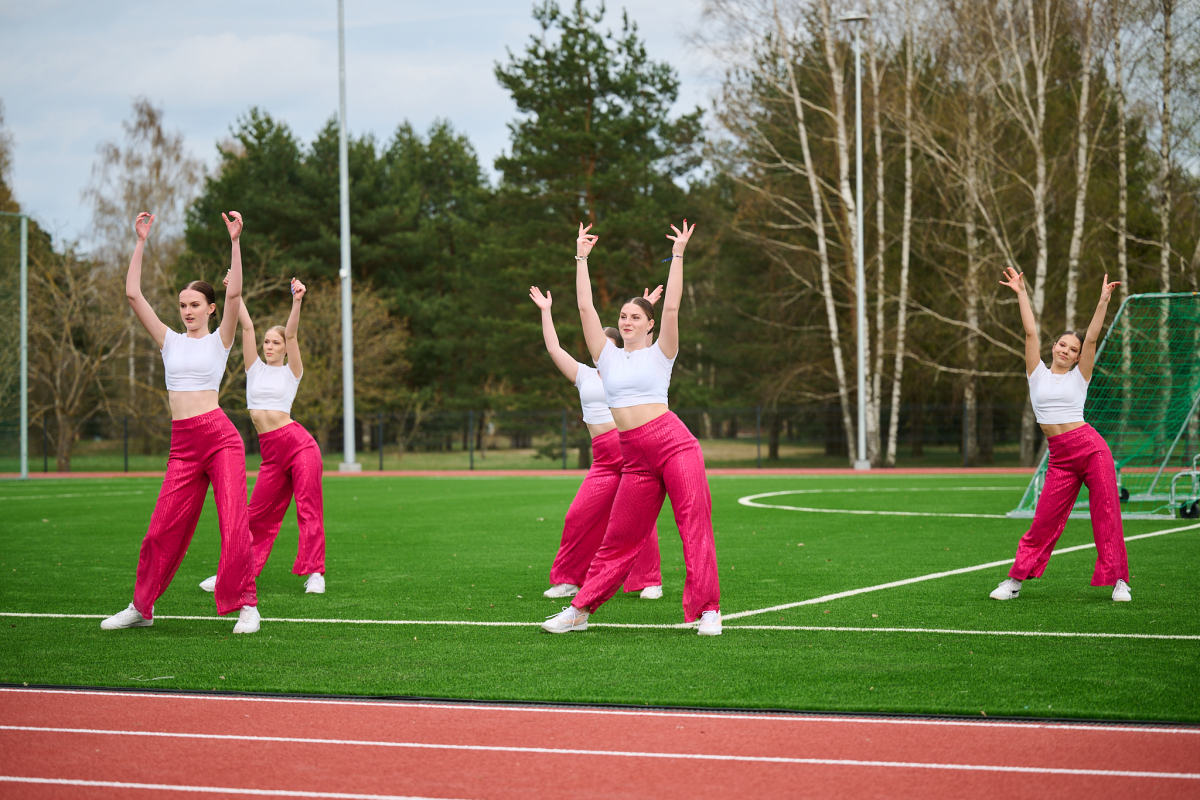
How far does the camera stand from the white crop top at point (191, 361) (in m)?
6.93

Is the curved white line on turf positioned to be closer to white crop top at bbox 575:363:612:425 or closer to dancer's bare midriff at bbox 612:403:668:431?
A: white crop top at bbox 575:363:612:425

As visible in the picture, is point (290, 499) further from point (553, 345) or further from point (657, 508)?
point (657, 508)

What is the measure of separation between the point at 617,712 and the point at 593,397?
387 centimetres

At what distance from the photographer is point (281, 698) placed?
524 centimetres

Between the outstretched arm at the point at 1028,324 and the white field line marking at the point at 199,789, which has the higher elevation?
the outstretched arm at the point at 1028,324

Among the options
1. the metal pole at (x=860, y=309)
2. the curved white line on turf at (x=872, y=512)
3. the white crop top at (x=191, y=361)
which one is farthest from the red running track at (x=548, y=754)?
the metal pole at (x=860, y=309)

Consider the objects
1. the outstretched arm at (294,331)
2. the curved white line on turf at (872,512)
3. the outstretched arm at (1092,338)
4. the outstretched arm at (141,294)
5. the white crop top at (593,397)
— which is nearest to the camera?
the outstretched arm at (141,294)

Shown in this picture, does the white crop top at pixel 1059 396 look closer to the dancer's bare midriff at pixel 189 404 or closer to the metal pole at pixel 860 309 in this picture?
the dancer's bare midriff at pixel 189 404

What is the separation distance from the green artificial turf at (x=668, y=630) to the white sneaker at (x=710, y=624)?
0.23 feet

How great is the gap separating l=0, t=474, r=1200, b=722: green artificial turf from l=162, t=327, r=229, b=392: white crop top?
62.2 inches

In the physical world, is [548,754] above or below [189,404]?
below

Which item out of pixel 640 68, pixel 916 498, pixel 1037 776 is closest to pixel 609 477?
pixel 1037 776

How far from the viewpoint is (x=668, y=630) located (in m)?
6.89

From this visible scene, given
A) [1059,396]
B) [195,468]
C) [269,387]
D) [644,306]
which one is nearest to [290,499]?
[269,387]
